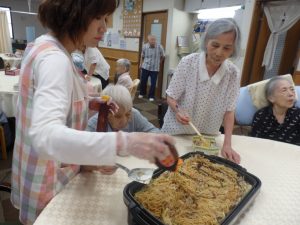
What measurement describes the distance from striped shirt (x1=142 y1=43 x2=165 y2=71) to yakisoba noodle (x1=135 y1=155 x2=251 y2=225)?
4.60 meters

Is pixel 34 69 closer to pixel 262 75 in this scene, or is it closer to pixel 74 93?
pixel 74 93

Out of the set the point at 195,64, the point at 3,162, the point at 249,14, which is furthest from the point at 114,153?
the point at 249,14

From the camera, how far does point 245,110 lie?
2170 mm

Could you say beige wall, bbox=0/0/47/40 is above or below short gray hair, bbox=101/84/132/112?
above

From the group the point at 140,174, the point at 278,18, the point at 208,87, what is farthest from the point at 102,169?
the point at 278,18

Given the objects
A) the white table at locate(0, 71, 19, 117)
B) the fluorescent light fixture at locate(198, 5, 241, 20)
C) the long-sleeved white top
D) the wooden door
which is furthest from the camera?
the wooden door

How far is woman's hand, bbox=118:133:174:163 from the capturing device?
465mm

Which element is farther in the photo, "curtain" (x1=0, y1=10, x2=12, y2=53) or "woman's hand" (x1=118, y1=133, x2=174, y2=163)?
"curtain" (x1=0, y1=10, x2=12, y2=53)

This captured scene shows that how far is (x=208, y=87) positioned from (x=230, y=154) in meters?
0.39

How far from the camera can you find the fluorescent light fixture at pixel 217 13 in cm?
437

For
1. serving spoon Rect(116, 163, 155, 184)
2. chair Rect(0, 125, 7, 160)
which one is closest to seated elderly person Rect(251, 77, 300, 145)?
serving spoon Rect(116, 163, 155, 184)

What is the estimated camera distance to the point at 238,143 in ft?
4.64

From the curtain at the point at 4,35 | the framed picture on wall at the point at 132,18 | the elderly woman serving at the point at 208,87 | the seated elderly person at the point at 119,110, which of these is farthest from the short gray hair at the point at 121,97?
the curtain at the point at 4,35

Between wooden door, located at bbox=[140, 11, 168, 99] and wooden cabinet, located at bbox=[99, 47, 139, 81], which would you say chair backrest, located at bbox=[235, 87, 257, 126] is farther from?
wooden cabinet, located at bbox=[99, 47, 139, 81]
